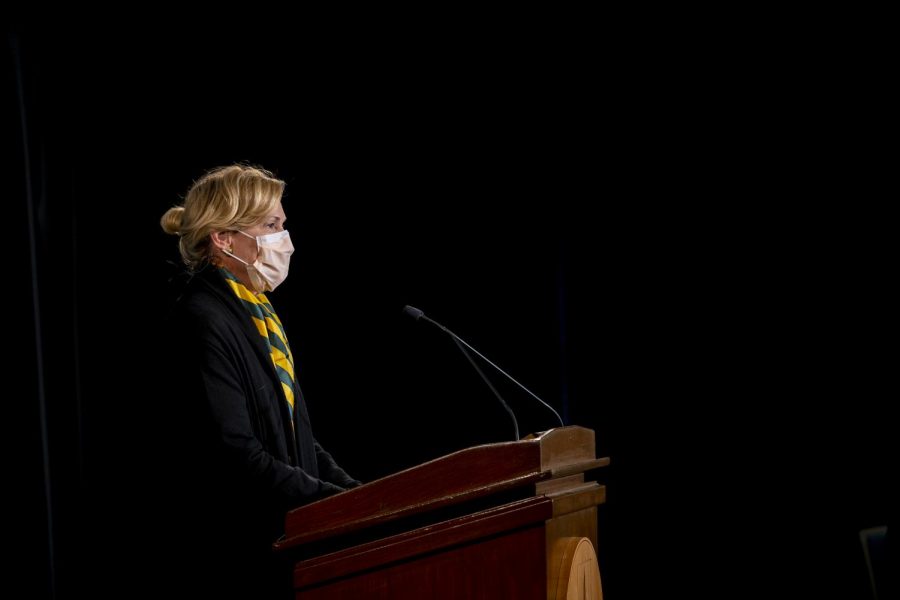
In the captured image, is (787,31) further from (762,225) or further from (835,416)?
(835,416)

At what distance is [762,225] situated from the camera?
284cm

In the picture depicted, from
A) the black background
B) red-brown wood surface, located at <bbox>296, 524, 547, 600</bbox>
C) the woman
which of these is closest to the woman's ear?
the woman

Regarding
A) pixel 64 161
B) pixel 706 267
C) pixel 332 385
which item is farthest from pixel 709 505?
pixel 64 161

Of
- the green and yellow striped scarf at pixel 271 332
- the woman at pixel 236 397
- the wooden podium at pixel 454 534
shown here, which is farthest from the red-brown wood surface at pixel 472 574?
the green and yellow striped scarf at pixel 271 332

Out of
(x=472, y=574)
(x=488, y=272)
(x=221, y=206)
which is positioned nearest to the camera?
(x=472, y=574)

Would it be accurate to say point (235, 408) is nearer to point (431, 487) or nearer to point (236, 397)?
point (236, 397)

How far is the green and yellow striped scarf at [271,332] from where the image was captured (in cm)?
210

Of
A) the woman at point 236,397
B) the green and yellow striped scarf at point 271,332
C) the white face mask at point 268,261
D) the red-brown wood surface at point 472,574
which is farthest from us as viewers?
the white face mask at point 268,261

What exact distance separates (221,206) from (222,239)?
0.08 meters

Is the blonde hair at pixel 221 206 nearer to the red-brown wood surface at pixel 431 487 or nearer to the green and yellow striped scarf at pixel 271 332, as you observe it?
the green and yellow striped scarf at pixel 271 332

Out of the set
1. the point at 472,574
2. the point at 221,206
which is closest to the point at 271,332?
the point at 221,206

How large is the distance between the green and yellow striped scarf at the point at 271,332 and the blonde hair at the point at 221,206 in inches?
4.5

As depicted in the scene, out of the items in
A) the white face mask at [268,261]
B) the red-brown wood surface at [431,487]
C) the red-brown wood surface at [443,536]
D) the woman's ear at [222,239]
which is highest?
the woman's ear at [222,239]

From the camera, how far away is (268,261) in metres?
2.22
